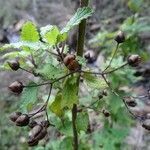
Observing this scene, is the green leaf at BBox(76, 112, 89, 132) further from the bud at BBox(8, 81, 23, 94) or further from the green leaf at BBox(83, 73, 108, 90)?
the bud at BBox(8, 81, 23, 94)

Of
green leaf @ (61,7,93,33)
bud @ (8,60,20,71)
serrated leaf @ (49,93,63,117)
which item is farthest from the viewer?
serrated leaf @ (49,93,63,117)

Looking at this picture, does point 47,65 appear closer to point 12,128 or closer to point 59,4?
point 12,128

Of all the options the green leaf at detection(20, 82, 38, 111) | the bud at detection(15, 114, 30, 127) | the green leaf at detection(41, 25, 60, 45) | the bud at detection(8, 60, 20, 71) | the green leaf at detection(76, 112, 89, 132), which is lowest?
the bud at detection(15, 114, 30, 127)

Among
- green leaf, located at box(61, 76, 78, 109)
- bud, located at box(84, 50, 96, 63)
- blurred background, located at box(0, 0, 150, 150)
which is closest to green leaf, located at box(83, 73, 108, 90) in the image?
green leaf, located at box(61, 76, 78, 109)

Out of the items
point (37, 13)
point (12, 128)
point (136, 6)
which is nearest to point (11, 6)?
point (37, 13)

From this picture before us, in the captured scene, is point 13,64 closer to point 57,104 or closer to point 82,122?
point 57,104

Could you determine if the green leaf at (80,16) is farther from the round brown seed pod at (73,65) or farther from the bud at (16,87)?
the bud at (16,87)
